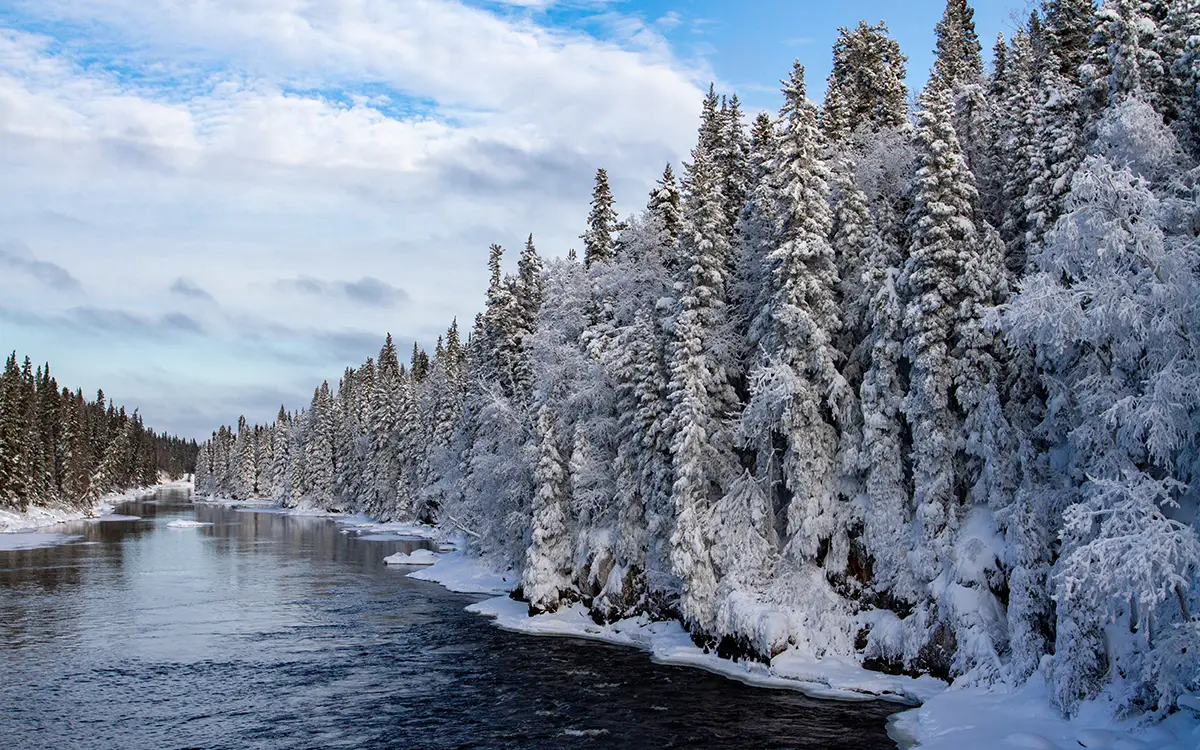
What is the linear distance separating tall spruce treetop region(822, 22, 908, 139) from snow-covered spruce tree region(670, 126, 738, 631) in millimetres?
11691

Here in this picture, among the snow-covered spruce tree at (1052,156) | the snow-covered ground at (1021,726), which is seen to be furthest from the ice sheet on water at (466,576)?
the snow-covered spruce tree at (1052,156)

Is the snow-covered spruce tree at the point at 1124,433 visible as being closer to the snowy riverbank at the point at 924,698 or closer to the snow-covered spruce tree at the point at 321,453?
the snowy riverbank at the point at 924,698

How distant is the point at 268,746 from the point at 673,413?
21.6m

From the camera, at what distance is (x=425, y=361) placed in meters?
139

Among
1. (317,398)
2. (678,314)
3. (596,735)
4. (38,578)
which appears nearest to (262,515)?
(317,398)

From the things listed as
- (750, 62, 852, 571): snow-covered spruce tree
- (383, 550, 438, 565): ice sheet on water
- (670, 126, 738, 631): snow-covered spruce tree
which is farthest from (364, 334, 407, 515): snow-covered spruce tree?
(750, 62, 852, 571): snow-covered spruce tree

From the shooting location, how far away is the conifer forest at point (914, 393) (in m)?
23.8

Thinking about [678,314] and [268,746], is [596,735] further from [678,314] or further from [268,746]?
[678,314]

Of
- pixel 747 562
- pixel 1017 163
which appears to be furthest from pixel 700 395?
pixel 1017 163

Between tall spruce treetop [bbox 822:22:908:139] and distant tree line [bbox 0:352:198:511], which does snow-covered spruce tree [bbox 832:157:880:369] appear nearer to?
tall spruce treetop [bbox 822:22:908:139]

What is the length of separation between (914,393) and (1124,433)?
10295mm

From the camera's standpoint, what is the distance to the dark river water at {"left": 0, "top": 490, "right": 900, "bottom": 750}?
26.3 metres

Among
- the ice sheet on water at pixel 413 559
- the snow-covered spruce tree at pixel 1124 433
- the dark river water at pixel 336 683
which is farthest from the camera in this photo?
the ice sheet on water at pixel 413 559

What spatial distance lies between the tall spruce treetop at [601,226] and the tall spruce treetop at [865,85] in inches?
615
